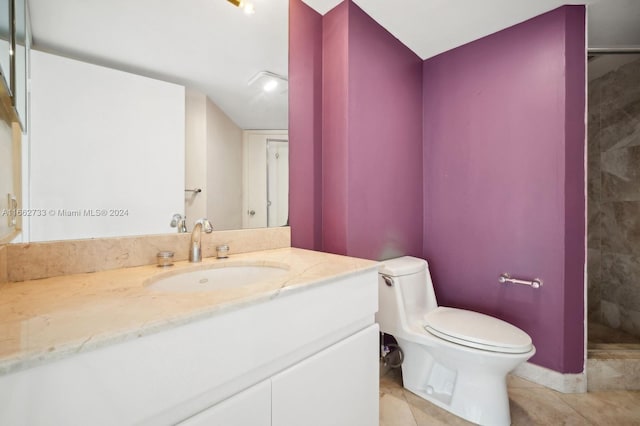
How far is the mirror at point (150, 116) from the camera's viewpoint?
30.8 inches

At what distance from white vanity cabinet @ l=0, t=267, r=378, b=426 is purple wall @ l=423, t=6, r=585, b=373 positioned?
43.6 inches

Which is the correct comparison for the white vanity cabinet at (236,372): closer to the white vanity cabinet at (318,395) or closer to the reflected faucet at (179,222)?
the white vanity cabinet at (318,395)

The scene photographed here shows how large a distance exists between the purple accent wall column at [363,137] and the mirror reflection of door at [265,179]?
0.25 metres

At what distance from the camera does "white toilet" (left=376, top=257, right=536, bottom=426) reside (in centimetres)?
117

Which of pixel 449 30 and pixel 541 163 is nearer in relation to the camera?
pixel 541 163

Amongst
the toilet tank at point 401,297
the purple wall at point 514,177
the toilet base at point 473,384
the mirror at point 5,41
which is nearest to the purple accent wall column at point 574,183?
the purple wall at point 514,177

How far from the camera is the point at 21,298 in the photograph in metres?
0.61

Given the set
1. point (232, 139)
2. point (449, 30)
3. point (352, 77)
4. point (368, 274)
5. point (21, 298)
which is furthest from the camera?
point (449, 30)

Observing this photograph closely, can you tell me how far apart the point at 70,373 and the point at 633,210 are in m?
3.03

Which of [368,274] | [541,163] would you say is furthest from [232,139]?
[541,163]

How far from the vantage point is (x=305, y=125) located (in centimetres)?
143

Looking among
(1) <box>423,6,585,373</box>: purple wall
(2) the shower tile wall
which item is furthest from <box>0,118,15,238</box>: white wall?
(2) the shower tile wall

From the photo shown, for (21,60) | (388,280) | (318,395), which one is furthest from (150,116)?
(388,280)

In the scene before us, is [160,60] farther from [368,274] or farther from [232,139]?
[368,274]
